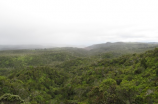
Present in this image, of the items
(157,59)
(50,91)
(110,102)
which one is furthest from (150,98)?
(50,91)

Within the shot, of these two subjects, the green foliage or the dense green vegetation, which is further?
the green foliage

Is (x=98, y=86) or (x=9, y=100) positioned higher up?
(x=9, y=100)

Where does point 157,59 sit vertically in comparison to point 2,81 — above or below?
above

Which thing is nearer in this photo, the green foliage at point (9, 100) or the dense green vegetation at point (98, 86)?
the dense green vegetation at point (98, 86)

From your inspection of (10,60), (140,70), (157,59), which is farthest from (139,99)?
(10,60)

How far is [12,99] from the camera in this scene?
71.8 ft

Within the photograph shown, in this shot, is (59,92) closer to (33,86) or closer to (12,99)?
(33,86)

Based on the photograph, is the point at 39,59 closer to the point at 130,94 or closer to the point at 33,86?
the point at 33,86

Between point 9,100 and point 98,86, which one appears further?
point 98,86

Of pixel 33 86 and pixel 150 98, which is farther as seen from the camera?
pixel 33 86

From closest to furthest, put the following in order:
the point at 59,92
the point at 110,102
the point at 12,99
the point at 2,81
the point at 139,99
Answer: the point at 139,99
the point at 110,102
the point at 12,99
the point at 2,81
the point at 59,92

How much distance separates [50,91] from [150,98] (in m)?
57.8

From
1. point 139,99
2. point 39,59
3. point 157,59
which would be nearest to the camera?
point 139,99

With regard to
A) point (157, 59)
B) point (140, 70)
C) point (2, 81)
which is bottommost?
point (2, 81)
